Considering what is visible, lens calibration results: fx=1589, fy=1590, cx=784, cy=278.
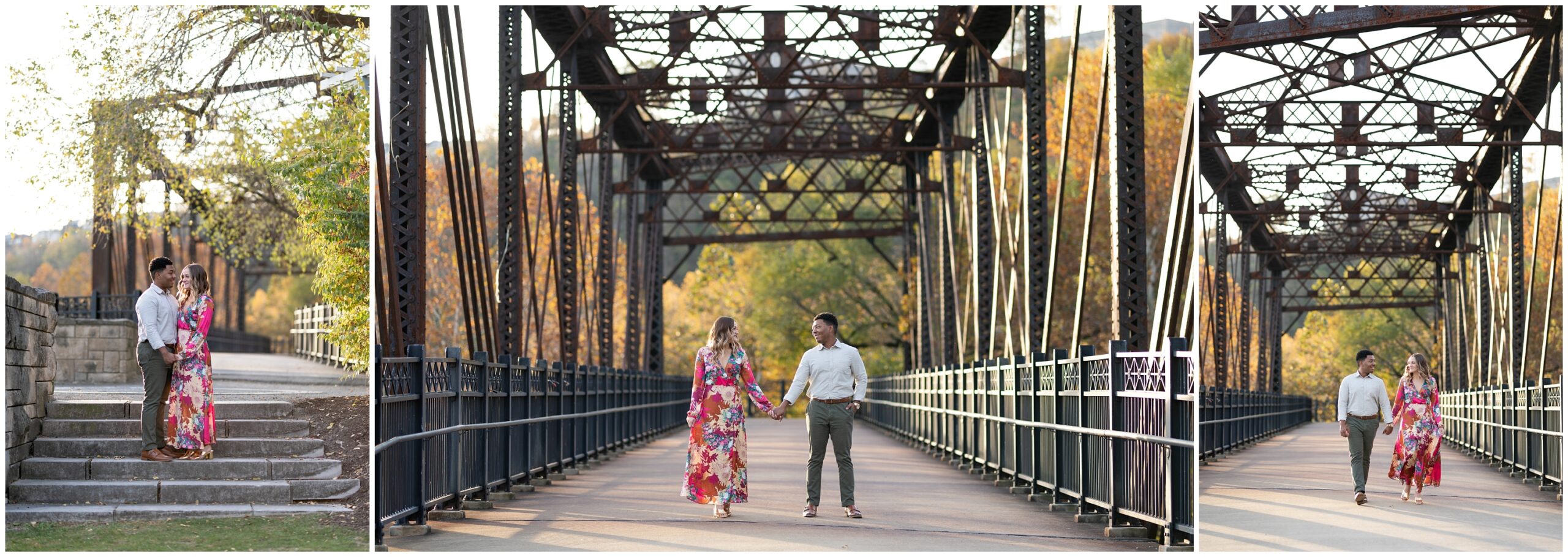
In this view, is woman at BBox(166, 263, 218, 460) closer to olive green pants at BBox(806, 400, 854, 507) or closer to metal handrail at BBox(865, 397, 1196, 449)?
olive green pants at BBox(806, 400, 854, 507)

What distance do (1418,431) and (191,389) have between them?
10625mm

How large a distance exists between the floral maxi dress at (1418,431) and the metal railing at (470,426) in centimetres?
796

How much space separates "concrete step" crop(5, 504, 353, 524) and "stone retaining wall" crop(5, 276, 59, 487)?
526 millimetres

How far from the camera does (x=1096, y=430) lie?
10688 millimetres

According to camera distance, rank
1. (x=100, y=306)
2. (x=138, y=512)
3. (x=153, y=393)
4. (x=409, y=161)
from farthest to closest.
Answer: (x=100, y=306)
(x=409, y=161)
(x=153, y=393)
(x=138, y=512)

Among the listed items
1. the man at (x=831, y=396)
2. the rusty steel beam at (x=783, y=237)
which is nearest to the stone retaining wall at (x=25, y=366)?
the man at (x=831, y=396)

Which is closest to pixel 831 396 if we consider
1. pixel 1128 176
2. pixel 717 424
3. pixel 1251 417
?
pixel 717 424

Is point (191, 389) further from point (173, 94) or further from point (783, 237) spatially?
point (783, 237)

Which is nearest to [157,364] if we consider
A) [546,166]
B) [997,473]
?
[997,473]

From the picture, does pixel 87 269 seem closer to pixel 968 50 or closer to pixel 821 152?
pixel 821 152

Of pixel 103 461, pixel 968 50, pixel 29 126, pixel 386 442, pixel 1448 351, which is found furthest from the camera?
pixel 1448 351

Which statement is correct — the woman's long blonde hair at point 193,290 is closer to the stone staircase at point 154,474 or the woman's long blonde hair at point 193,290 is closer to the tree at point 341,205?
the stone staircase at point 154,474

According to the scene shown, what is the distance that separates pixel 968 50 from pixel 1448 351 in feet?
93.7

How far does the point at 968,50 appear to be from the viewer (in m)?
24.1
